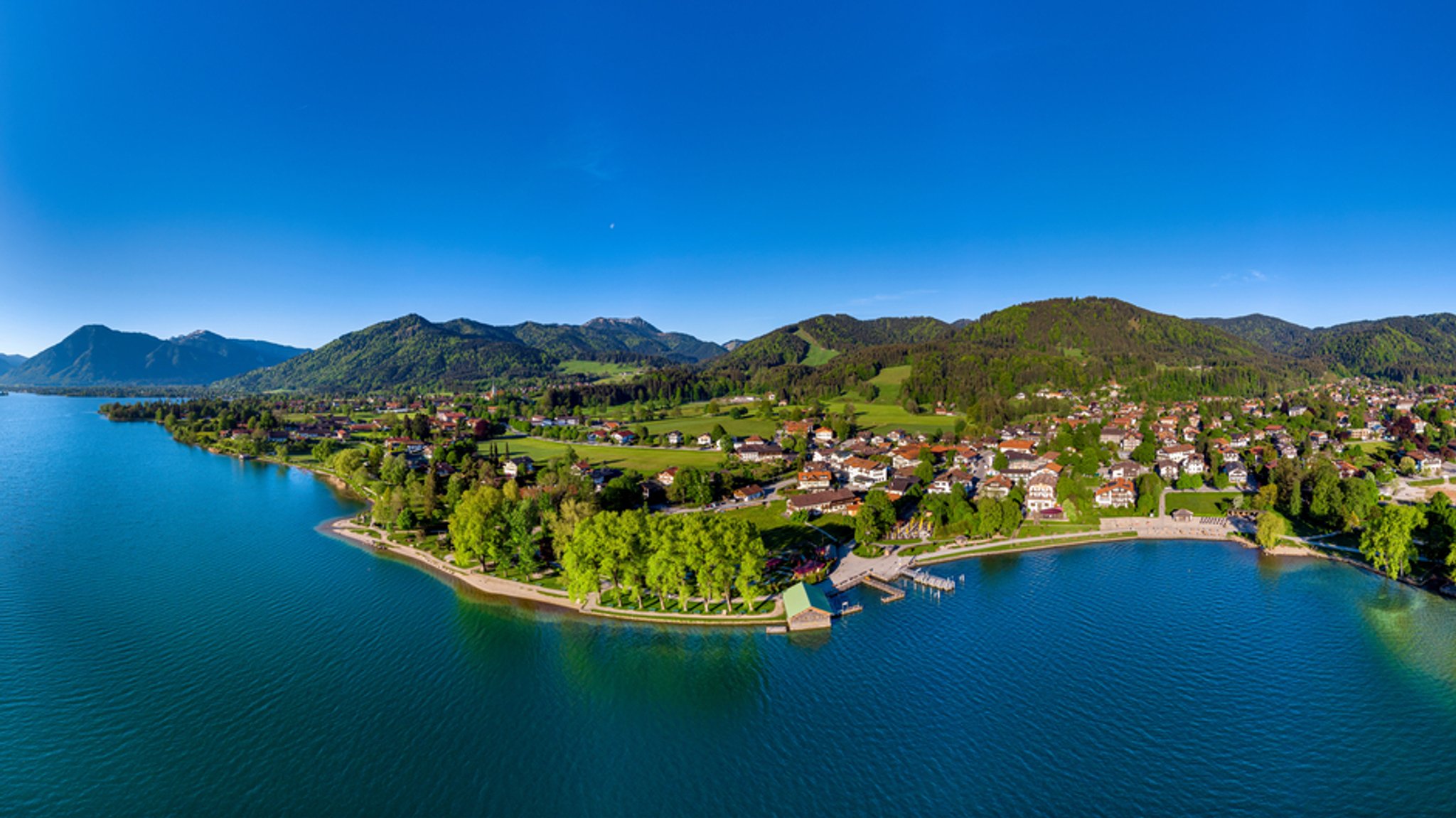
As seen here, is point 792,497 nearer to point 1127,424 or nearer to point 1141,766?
point 1141,766

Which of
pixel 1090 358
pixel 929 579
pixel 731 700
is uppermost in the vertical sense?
pixel 1090 358

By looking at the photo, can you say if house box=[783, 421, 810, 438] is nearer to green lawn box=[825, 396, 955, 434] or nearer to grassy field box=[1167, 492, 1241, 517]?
green lawn box=[825, 396, 955, 434]

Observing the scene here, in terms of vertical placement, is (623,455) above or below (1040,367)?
below

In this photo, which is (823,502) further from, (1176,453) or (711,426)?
(711,426)

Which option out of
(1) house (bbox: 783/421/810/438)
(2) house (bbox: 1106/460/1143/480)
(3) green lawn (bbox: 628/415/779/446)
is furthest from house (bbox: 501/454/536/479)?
(2) house (bbox: 1106/460/1143/480)

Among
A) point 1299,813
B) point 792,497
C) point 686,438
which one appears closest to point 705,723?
point 1299,813

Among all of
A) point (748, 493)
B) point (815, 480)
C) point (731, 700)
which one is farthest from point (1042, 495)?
point (731, 700)
